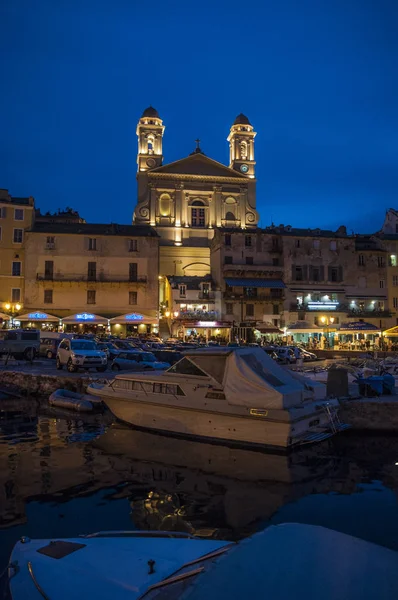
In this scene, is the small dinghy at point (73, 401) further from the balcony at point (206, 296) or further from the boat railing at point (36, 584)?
the balcony at point (206, 296)

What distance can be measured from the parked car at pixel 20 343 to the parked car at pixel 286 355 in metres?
17.7

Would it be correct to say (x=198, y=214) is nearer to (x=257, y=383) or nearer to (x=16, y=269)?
(x=16, y=269)

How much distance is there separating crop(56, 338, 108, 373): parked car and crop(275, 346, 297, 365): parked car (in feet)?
45.1

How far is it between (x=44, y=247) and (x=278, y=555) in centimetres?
5962

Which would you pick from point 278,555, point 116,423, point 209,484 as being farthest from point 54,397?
point 278,555

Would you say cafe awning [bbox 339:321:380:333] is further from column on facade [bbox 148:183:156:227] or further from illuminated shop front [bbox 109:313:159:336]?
column on facade [bbox 148:183:156:227]

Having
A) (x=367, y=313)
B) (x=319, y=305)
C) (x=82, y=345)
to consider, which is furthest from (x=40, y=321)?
(x=367, y=313)

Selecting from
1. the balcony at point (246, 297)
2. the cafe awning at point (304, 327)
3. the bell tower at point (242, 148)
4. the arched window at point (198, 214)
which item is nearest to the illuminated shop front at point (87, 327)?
the balcony at point (246, 297)

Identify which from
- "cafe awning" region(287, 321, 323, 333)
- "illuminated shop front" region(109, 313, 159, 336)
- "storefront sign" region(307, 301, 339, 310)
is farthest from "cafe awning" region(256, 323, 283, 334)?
"illuminated shop front" region(109, 313, 159, 336)

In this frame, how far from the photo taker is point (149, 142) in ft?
268

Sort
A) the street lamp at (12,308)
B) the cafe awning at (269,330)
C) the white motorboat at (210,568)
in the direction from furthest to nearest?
the cafe awning at (269,330)
the street lamp at (12,308)
the white motorboat at (210,568)

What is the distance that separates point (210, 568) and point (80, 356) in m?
22.9

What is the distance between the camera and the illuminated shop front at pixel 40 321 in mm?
50906

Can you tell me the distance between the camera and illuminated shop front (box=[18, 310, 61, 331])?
167ft
